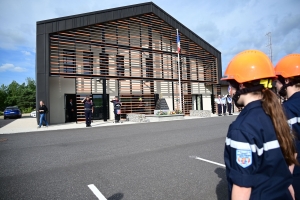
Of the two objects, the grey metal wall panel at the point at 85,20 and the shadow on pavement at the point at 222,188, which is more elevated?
the grey metal wall panel at the point at 85,20

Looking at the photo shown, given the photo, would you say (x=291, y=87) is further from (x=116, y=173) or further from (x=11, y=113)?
(x=11, y=113)

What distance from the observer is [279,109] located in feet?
4.51

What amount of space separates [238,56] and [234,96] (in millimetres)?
360

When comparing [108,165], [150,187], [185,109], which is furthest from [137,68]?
[150,187]

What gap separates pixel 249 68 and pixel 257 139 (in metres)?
0.56

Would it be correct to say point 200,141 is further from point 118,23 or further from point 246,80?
point 118,23

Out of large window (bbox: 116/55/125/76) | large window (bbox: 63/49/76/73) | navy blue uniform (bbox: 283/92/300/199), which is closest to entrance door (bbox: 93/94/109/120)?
large window (bbox: 116/55/125/76)

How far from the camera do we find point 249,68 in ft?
4.91

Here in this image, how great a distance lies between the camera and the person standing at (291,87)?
200 centimetres

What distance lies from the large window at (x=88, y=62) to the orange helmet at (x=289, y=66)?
52.1 ft

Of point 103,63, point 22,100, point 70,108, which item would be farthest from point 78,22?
point 22,100

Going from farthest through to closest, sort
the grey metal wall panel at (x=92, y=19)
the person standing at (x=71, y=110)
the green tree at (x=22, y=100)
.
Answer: the green tree at (x=22, y=100) < the grey metal wall panel at (x=92, y=19) < the person standing at (x=71, y=110)

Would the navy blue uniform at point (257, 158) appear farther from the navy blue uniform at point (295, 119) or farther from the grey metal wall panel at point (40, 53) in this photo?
the grey metal wall panel at point (40, 53)

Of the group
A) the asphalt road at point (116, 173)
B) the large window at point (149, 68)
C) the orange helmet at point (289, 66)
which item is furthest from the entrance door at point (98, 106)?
the orange helmet at point (289, 66)
